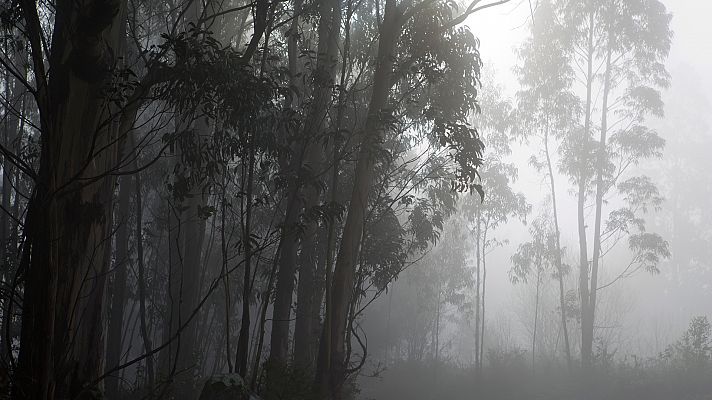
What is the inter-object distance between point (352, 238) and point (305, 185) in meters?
0.93

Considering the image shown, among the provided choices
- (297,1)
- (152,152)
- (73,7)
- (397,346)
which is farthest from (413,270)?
(73,7)

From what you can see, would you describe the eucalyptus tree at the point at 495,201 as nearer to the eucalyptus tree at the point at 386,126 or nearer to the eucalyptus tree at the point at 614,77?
the eucalyptus tree at the point at 614,77

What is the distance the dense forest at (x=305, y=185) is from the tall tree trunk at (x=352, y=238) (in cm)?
2

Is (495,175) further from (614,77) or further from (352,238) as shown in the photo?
(352,238)

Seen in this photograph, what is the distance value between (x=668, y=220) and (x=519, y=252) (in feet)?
70.9

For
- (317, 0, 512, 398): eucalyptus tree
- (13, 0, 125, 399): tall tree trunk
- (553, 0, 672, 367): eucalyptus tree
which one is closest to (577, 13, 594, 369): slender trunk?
(553, 0, 672, 367): eucalyptus tree

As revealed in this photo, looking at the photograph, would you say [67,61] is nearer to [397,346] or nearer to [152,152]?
[152,152]

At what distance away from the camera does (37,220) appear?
3.04m

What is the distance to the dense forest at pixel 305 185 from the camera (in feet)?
14.2

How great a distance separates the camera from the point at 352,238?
21.4ft

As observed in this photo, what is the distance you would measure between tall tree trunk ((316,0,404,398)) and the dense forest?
2 centimetres

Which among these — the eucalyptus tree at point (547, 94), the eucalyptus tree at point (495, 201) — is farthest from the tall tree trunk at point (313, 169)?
the eucalyptus tree at point (495, 201)

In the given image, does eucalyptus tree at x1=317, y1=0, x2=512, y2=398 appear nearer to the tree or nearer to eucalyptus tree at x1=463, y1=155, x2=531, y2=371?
the tree

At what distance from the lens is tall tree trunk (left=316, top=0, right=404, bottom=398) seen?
20.6ft
